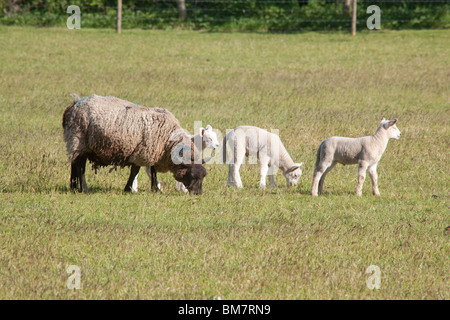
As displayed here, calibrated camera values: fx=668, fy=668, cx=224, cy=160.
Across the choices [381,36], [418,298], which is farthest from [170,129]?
[381,36]

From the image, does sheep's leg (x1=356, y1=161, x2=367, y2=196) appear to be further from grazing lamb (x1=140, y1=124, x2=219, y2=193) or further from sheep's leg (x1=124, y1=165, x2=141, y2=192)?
sheep's leg (x1=124, y1=165, x2=141, y2=192)

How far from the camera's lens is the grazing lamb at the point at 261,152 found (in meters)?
9.45

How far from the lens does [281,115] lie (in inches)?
575

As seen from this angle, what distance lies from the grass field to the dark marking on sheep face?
0.57 feet

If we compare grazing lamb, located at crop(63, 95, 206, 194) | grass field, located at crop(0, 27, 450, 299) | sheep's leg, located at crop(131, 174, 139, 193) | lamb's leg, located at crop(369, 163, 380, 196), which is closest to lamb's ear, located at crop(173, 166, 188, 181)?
grazing lamb, located at crop(63, 95, 206, 194)

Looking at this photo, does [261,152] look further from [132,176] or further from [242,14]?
[242,14]

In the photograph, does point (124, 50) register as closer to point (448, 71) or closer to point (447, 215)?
point (448, 71)

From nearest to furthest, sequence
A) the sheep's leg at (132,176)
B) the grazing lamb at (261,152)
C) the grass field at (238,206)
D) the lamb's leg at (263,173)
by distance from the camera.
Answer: the grass field at (238,206)
the sheep's leg at (132,176)
the lamb's leg at (263,173)
the grazing lamb at (261,152)

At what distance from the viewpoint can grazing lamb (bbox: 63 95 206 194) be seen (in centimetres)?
856

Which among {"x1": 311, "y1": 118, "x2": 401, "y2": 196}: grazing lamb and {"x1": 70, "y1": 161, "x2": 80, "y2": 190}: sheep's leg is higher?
{"x1": 311, "y1": 118, "x2": 401, "y2": 196}: grazing lamb

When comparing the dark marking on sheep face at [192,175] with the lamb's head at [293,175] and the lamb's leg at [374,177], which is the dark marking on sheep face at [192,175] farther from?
the lamb's leg at [374,177]

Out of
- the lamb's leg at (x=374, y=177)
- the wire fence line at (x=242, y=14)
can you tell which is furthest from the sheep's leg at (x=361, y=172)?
the wire fence line at (x=242, y=14)
